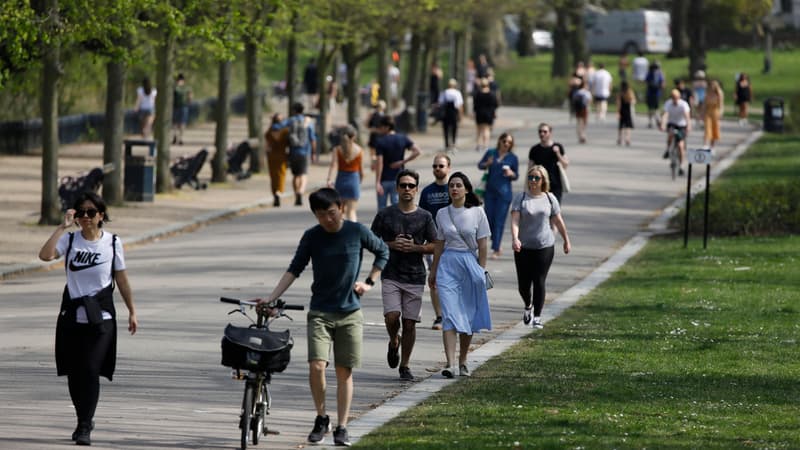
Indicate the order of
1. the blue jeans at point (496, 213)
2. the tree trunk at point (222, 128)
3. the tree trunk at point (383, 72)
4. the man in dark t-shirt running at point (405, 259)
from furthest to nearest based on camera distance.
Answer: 1. the tree trunk at point (383, 72)
2. the tree trunk at point (222, 128)
3. the blue jeans at point (496, 213)
4. the man in dark t-shirt running at point (405, 259)

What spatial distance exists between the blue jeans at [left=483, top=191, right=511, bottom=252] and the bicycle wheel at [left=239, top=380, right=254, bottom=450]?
39.1 ft

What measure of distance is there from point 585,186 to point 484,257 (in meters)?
21.3

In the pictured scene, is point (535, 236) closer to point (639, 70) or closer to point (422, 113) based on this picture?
point (422, 113)

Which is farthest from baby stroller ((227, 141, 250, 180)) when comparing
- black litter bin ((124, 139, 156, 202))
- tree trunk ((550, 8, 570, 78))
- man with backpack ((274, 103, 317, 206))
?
tree trunk ((550, 8, 570, 78))

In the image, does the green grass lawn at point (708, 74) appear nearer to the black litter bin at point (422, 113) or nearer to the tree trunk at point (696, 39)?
the tree trunk at point (696, 39)

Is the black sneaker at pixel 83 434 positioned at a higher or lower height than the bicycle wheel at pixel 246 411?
lower

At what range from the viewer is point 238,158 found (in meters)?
36.8

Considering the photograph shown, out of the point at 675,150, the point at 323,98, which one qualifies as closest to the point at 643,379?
the point at 675,150

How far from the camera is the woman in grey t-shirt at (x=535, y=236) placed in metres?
16.7

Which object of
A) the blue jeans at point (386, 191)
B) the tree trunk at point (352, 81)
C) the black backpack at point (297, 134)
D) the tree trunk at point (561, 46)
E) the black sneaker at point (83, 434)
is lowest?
the black sneaker at point (83, 434)

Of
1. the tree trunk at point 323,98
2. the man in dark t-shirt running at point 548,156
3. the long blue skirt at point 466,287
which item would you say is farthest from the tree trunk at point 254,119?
the long blue skirt at point 466,287

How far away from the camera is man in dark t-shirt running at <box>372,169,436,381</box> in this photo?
13469 millimetres

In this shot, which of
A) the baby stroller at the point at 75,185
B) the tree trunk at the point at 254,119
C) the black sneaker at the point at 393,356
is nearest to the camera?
the black sneaker at the point at 393,356

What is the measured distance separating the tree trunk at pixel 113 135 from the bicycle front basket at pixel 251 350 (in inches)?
761
